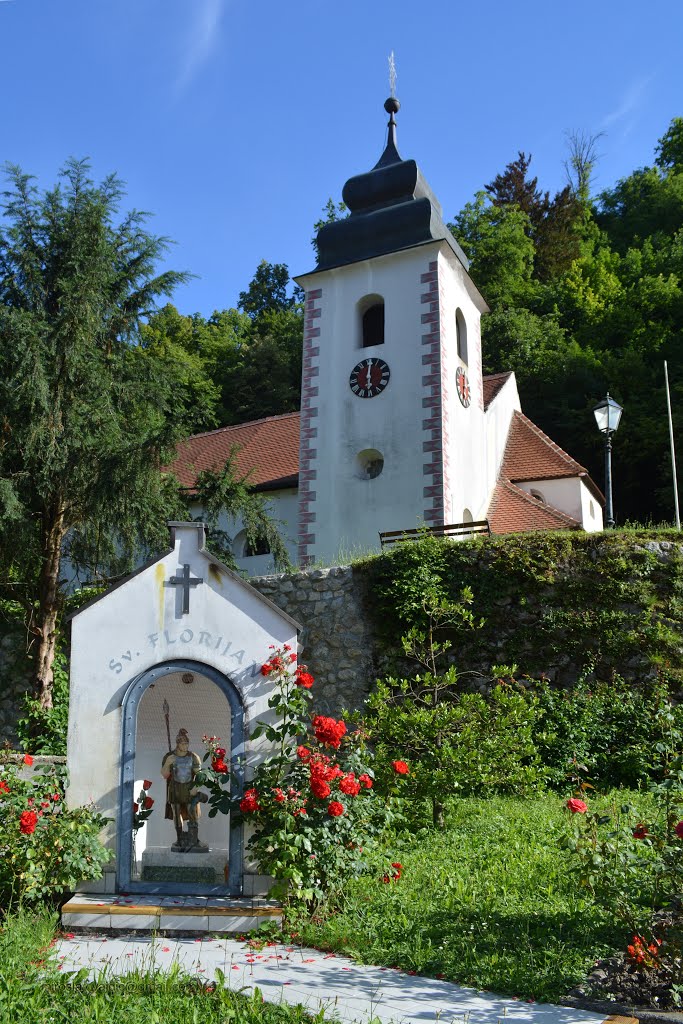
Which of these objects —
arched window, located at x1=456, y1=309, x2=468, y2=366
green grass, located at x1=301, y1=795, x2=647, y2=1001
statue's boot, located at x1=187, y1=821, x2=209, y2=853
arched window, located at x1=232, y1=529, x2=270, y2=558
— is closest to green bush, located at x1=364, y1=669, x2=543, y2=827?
green grass, located at x1=301, y1=795, x2=647, y2=1001

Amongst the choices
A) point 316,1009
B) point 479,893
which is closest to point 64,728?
point 479,893

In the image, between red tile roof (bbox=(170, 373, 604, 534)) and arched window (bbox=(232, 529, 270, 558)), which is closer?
red tile roof (bbox=(170, 373, 604, 534))

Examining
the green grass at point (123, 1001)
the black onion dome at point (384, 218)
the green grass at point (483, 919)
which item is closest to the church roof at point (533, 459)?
the black onion dome at point (384, 218)

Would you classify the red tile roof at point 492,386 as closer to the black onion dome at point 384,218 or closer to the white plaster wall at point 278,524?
the black onion dome at point 384,218

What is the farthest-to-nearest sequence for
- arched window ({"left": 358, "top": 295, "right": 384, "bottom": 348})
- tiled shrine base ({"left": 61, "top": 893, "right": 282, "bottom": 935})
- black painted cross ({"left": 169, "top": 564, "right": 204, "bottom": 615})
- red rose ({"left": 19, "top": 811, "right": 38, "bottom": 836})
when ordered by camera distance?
arched window ({"left": 358, "top": 295, "right": 384, "bottom": 348}) < black painted cross ({"left": 169, "top": 564, "right": 204, "bottom": 615}) < red rose ({"left": 19, "top": 811, "right": 38, "bottom": 836}) < tiled shrine base ({"left": 61, "top": 893, "right": 282, "bottom": 935})

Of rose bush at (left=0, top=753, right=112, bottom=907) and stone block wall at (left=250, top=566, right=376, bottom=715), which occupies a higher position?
stone block wall at (left=250, top=566, right=376, bottom=715)

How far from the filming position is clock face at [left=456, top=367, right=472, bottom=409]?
65.5 feet

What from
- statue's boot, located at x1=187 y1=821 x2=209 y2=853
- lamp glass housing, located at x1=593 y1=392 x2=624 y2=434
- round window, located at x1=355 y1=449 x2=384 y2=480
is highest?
round window, located at x1=355 y1=449 x2=384 y2=480

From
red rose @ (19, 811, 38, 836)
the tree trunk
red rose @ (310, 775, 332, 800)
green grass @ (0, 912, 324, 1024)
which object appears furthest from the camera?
the tree trunk

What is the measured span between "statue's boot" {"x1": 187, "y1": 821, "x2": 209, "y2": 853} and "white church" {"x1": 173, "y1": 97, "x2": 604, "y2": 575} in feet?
32.8

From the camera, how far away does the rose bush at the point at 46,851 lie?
702cm

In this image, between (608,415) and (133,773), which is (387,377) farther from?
(133,773)

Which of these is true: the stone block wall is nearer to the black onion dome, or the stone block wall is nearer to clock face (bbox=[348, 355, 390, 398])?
clock face (bbox=[348, 355, 390, 398])

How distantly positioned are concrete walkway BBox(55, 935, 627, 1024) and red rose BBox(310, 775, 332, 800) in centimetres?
106
